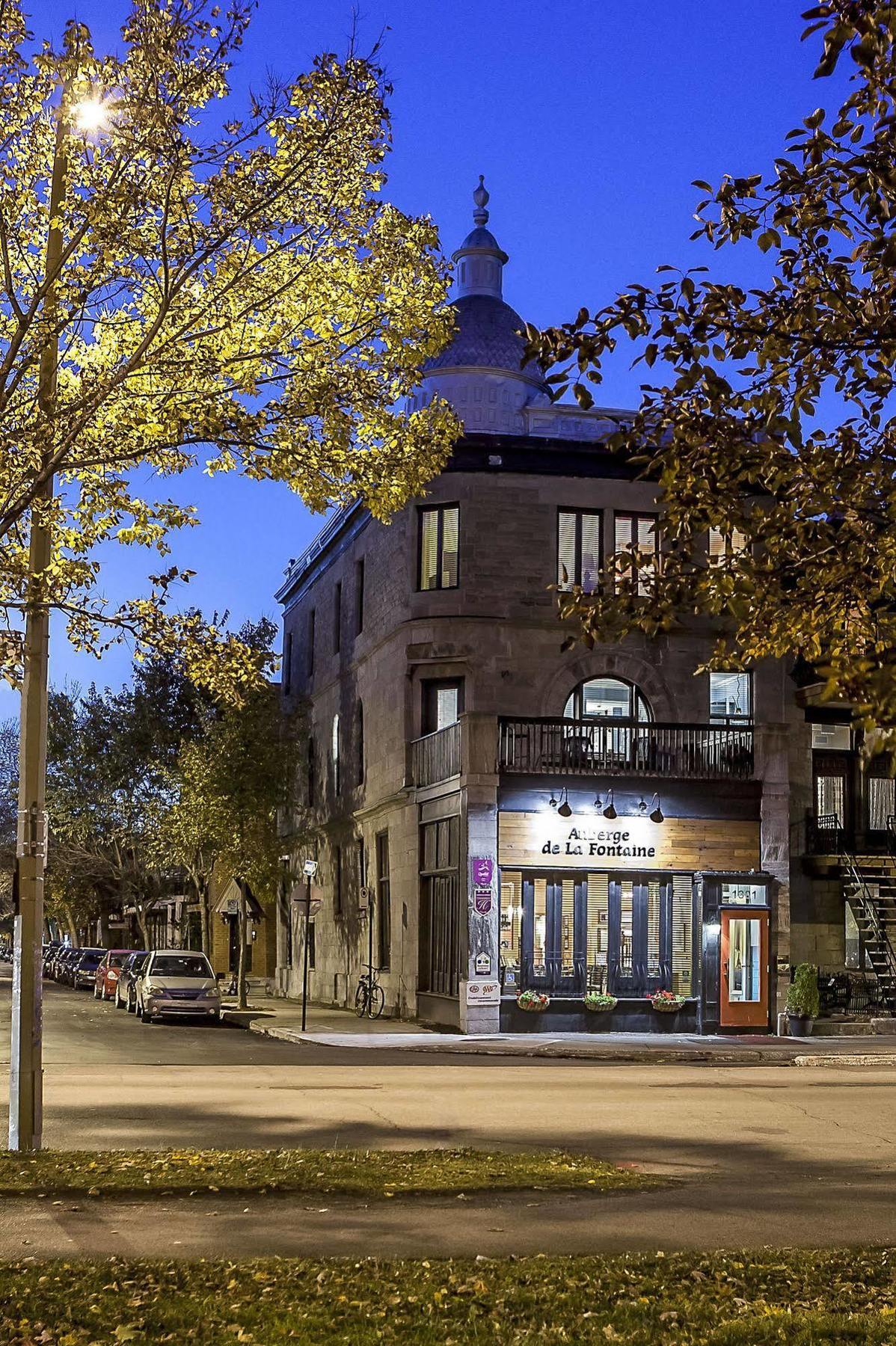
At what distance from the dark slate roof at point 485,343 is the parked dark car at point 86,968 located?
24.0 meters

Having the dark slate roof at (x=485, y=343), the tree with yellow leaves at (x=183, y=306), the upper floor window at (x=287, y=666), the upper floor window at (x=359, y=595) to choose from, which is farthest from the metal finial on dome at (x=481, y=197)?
the tree with yellow leaves at (x=183, y=306)

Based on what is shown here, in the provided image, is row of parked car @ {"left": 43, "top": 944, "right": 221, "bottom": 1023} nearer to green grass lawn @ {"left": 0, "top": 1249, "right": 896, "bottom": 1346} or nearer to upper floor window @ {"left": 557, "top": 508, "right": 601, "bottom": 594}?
Result: upper floor window @ {"left": 557, "top": 508, "right": 601, "bottom": 594}

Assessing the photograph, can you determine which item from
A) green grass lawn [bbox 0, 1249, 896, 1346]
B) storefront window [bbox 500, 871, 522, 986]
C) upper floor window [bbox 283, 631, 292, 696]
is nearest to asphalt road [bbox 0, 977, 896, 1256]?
green grass lawn [bbox 0, 1249, 896, 1346]

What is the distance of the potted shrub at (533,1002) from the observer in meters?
31.7

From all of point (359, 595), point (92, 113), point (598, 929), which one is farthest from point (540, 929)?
point (92, 113)

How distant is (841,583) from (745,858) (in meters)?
25.9

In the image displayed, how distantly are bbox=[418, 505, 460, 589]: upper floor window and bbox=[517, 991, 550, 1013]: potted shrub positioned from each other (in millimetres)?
9324

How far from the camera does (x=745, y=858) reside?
3356cm

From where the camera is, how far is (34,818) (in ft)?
43.5

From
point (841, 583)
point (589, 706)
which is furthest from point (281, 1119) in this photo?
point (589, 706)

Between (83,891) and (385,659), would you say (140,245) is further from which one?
(83,891)

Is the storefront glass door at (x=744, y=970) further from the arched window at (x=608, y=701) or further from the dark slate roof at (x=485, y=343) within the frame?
the dark slate roof at (x=485, y=343)

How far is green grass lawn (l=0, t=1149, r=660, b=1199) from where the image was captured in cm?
1123

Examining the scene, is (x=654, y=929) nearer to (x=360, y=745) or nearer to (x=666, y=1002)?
(x=666, y=1002)
